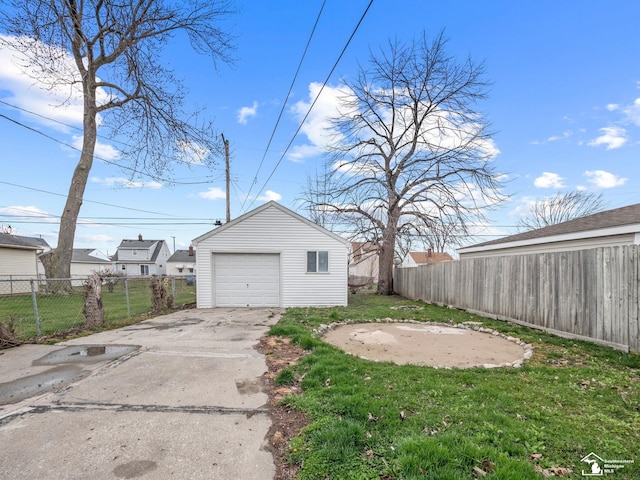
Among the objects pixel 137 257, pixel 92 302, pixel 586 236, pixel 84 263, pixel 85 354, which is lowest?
pixel 85 354

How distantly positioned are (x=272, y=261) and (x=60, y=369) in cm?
753

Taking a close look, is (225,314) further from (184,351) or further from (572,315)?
(572,315)

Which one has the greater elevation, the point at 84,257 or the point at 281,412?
the point at 84,257

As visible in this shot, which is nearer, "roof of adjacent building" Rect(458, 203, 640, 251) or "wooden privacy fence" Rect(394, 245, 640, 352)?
"wooden privacy fence" Rect(394, 245, 640, 352)

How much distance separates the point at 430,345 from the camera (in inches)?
228

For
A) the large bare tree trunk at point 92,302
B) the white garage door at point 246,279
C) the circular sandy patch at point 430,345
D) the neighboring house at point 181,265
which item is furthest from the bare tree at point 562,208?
the neighboring house at point 181,265

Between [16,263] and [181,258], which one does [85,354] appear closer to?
[16,263]

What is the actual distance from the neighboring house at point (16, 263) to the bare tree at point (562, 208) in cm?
3597

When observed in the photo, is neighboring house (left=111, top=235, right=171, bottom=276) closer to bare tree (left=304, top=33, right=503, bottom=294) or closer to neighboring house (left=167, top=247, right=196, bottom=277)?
neighboring house (left=167, top=247, right=196, bottom=277)

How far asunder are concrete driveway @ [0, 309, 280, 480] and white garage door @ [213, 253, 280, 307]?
5623 mm

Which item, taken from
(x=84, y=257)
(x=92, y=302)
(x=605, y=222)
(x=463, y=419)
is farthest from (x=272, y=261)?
(x=84, y=257)

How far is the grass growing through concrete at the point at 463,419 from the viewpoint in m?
2.11

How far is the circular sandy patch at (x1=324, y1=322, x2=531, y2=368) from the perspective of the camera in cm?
481

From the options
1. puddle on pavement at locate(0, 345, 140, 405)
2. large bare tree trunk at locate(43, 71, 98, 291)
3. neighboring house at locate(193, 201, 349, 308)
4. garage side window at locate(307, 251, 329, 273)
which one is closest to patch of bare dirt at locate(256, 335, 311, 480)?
puddle on pavement at locate(0, 345, 140, 405)
